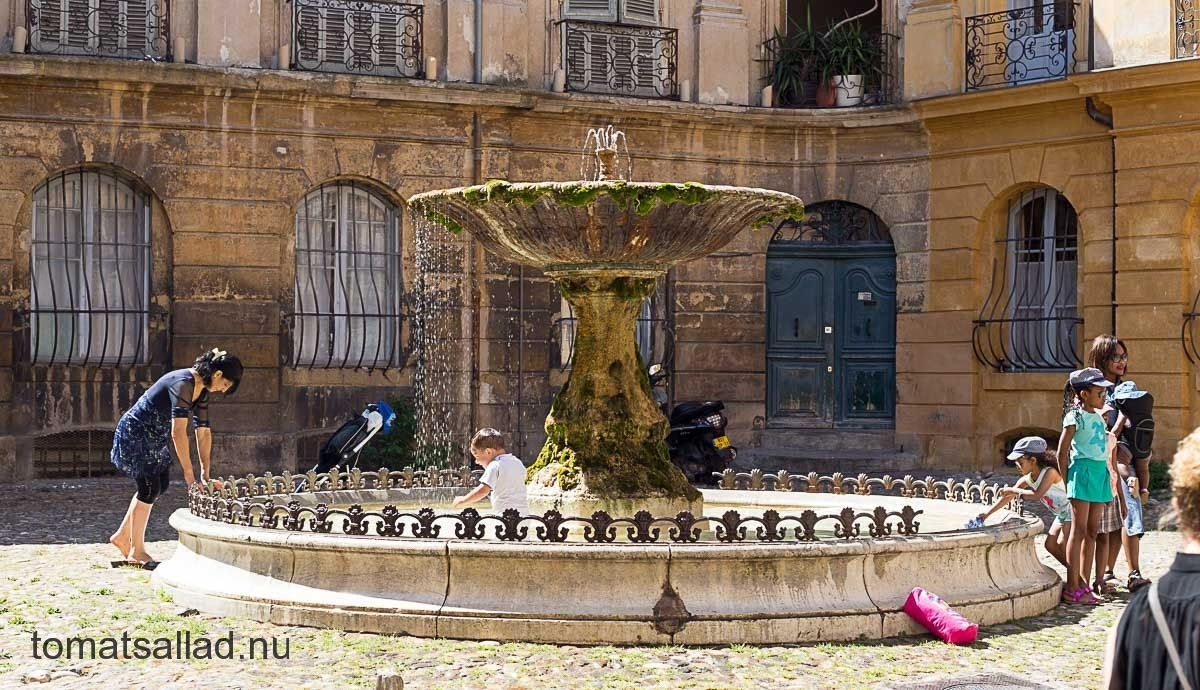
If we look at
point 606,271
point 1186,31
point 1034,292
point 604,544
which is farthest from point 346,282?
point 604,544

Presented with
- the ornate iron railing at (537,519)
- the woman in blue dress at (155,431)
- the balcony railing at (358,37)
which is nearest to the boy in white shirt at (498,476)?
the ornate iron railing at (537,519)

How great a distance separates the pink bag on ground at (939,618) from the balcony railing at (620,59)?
11499 millimetres

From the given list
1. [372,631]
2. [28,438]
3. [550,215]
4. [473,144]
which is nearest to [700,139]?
[473,144]

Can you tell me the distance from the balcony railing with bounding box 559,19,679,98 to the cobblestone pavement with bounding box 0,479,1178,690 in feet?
35.9

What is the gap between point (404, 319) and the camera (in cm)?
1777

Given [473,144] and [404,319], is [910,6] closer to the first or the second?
[473,144]

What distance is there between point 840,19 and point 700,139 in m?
3.51

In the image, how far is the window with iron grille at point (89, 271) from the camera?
16500 mm

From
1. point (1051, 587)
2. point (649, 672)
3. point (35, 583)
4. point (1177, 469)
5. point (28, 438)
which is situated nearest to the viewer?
point (1177, 469)

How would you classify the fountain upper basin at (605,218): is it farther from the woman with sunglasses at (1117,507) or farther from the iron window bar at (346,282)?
the iron window bar at (346,282)

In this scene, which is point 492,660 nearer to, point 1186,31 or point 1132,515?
point 1132,515

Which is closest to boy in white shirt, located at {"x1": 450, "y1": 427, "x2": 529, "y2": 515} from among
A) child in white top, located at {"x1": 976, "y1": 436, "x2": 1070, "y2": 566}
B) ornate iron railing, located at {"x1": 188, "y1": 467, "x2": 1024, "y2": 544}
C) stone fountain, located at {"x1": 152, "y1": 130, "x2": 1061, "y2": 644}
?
ornate iron railing, located at {"x1": 188, "y1": 467, "x2": 1024, "y2": 544}

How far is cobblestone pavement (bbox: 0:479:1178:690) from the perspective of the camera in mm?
6594

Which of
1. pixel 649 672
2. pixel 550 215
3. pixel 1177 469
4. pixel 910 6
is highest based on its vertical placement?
pixel 910 6
